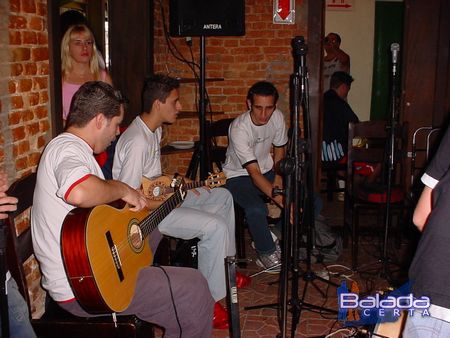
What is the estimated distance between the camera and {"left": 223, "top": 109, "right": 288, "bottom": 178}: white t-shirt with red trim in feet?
13.0

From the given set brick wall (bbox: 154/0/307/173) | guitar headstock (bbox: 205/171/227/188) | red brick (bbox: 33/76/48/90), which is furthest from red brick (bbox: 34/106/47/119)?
brick wall (bbox: 154/0/307/173)

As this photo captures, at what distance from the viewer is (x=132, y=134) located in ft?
10.3

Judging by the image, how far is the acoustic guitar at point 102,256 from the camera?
2.04 metres

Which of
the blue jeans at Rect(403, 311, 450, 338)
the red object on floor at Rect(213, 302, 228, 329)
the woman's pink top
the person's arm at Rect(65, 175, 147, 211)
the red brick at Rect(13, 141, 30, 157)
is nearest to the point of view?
the blue jeans at Rect(403, 311, 450, 338)

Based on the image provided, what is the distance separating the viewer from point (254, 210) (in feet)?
12.8

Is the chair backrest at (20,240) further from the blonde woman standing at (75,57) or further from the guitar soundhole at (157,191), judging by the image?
the blonde woman standing at (75,57)

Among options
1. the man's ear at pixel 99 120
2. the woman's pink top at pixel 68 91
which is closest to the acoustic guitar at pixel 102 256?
the man's ear at pixel 99 120

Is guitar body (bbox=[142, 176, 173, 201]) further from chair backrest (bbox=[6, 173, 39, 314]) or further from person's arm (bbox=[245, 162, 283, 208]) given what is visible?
person's arm (bbox=[245, 162, 283, 208])

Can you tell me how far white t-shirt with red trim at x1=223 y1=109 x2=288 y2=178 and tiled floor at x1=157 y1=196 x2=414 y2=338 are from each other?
0.71 meters

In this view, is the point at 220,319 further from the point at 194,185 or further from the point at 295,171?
the point at 295,171

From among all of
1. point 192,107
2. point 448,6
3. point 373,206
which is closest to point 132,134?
point 373,206

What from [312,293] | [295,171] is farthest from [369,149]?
[295,171]

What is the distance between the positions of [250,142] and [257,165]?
22cm

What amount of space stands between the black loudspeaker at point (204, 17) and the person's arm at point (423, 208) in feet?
9.81
